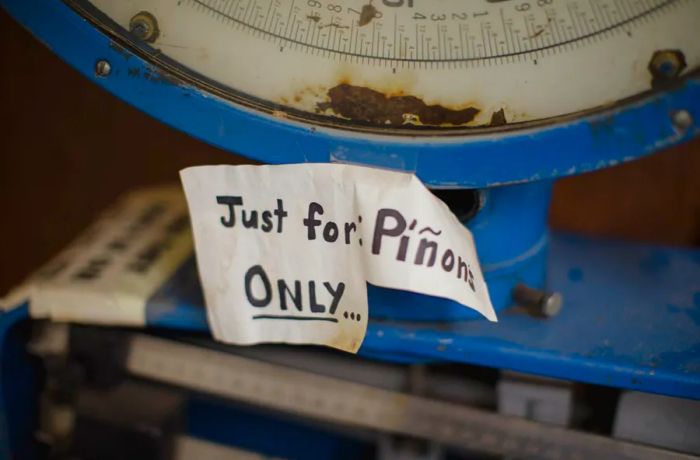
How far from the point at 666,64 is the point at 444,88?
15cm

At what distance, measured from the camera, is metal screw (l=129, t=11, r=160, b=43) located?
60 cm

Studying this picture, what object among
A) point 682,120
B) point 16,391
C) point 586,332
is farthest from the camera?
point 16,391

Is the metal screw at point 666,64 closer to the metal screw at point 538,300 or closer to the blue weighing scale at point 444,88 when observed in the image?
the blue weighing scale at point 444,88

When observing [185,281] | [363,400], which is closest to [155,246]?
[185,281]

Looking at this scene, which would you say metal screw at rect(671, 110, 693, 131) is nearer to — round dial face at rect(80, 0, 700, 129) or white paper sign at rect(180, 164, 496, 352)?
round dial face at rect(80, 0, 700, 129)

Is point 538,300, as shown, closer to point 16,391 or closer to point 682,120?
point 682,120

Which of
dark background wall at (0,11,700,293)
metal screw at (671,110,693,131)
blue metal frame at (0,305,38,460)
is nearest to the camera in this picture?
metal screw at (671,110,693,131)

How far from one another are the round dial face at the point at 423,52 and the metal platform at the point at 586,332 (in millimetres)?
192

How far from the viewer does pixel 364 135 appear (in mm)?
576

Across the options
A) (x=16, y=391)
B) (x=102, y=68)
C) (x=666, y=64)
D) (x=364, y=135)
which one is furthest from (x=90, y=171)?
(x=666, y=64)

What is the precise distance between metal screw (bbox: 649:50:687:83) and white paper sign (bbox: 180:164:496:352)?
7.0 inches

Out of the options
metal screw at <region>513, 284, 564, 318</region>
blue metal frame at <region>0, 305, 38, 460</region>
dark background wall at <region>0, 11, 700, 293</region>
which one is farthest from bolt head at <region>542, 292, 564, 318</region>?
blue metal frame at <region>0, 305, 38, 460</region>

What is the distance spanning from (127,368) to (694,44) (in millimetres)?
559

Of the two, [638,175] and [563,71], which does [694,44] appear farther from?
[638,175]
